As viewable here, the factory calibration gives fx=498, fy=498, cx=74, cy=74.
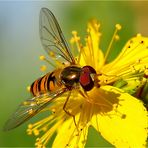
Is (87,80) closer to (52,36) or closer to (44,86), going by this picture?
(44,86)

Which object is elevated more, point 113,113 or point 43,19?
point 43,19

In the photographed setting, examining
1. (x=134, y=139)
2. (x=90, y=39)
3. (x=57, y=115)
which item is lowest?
(x=134, y=139)

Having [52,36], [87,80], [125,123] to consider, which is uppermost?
[52,36]

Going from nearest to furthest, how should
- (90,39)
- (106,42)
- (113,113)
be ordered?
(113,113), (90,39), (106,42)

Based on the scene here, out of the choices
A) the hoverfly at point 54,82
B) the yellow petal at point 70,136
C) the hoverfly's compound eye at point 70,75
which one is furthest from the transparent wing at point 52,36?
the yellow petal at point 70,136

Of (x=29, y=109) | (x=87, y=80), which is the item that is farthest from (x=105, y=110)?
(x=29, y=109)

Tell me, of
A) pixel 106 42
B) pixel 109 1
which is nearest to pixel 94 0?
pixel 109 1

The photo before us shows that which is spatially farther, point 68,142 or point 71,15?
point 71,15

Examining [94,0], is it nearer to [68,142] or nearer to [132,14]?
[132,14]
